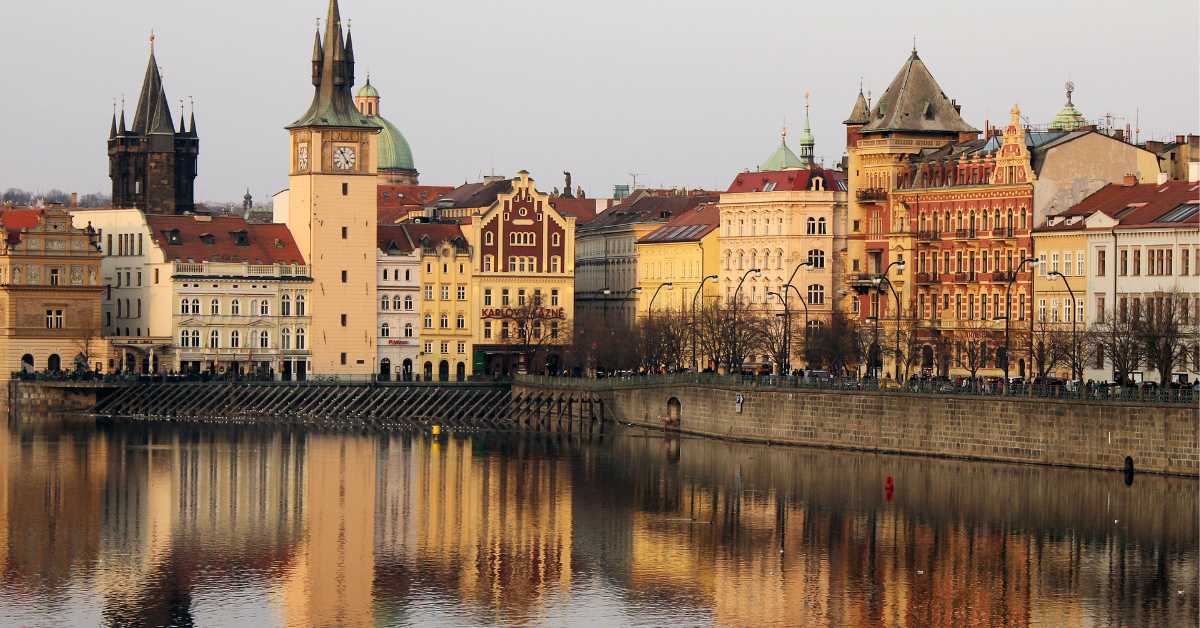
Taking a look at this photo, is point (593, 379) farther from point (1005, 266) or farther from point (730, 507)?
point (730, 507)

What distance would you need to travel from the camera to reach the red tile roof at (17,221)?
154 metres

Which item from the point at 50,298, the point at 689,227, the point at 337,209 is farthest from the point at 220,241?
the point at 689,227

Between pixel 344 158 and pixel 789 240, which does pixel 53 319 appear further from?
pixel 789 240

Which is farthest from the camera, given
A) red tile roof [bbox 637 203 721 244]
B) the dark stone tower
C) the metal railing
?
the dark stone tower

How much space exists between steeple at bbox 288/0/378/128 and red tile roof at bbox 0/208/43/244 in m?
15.2

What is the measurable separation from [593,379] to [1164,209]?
3122 cm

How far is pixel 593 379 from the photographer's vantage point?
139500mm

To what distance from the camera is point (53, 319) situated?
500 ft

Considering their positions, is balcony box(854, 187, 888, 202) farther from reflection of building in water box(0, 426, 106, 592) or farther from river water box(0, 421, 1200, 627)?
reflection of building in water box(0, 426, 106, 592)

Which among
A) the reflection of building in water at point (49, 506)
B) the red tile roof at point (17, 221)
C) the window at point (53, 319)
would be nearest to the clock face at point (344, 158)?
the red tile roof at point (17, 221)

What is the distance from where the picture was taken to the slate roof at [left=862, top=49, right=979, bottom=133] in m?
142

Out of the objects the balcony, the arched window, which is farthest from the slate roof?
the arched window

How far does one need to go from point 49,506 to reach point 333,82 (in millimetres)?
63730

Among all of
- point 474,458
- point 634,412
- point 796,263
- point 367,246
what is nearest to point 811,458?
point 474,458
